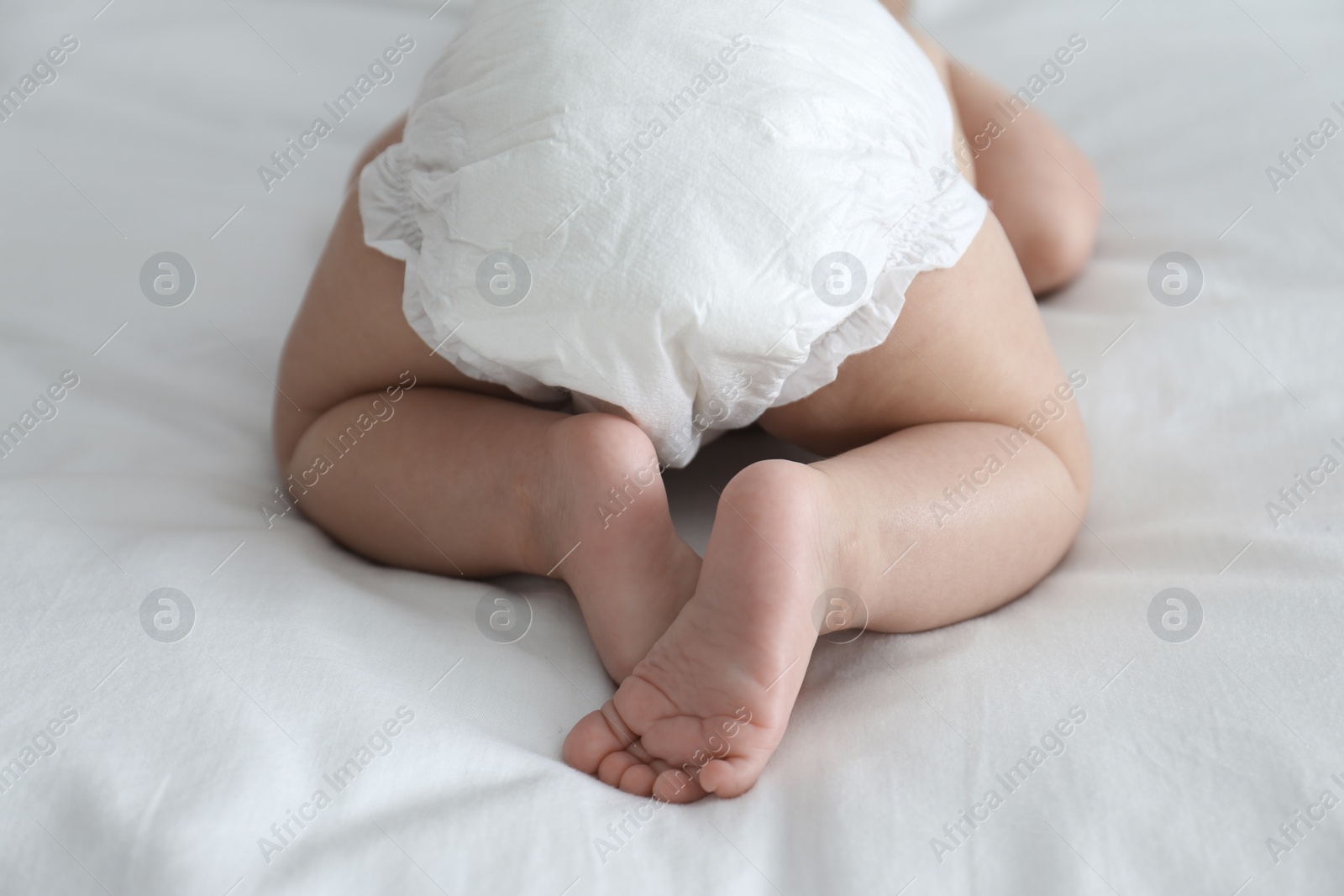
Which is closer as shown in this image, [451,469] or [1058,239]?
[451,469]

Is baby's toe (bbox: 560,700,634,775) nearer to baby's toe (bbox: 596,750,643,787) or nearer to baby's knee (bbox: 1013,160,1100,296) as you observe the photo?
baby's toe (bbox: 596,750,643,787)

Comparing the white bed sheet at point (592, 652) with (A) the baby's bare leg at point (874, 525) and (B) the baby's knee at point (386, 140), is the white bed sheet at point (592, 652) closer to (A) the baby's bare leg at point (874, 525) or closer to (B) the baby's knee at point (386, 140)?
(A) the baby's bare leg at point (874, 525)

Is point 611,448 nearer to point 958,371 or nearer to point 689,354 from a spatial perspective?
point 689,354

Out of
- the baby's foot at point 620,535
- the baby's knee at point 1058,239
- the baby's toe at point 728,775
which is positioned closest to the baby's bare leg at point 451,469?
the baby's foot at point 620,535

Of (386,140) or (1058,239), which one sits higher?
(386,140)

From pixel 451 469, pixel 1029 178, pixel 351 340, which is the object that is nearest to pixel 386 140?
pixel 351 340

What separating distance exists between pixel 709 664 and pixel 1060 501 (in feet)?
1.19

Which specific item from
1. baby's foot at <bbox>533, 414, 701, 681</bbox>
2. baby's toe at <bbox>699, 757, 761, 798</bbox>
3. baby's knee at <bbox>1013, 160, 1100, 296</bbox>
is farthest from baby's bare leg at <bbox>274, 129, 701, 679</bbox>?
baby's knee at <bbox>1013, 160, 1100, 296</bbox>

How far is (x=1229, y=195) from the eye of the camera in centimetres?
125

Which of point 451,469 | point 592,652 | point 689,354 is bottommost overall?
point 592,652

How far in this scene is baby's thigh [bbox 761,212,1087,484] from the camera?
82 cm

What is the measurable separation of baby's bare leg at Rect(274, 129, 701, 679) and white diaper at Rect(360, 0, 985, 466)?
4cm

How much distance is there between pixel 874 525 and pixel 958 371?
0.18 metres

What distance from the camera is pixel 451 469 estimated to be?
83 centimetres
